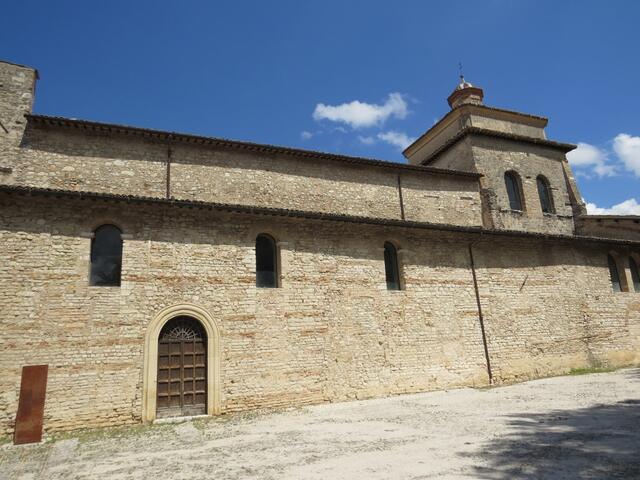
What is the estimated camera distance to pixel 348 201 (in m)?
15.2

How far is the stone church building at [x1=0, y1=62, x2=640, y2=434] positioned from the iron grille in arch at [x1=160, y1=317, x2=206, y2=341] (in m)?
0.03

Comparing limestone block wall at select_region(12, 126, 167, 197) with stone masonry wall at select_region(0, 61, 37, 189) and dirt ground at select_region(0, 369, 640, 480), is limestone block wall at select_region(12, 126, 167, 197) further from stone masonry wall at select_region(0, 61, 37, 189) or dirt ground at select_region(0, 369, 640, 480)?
dirt ground at select_region(0, 369, 640, 480)

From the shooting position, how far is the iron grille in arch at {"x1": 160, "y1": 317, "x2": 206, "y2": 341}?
1000 cm

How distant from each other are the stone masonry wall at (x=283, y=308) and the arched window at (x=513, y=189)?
4.36m

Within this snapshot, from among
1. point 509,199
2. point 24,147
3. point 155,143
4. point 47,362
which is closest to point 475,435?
point 47,362

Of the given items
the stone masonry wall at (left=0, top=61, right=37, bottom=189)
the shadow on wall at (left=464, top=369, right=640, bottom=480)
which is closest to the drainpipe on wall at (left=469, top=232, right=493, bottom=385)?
the shadow on wall at (left=464, top=369, right=640, bottom=480)

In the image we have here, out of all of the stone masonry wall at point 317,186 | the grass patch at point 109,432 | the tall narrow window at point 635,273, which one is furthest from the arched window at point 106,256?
the tall narrow window at point 635,273

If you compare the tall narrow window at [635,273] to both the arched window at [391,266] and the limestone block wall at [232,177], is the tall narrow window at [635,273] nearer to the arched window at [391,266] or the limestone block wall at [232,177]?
the limestone block wall at [232,177]

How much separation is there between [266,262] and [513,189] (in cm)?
1372

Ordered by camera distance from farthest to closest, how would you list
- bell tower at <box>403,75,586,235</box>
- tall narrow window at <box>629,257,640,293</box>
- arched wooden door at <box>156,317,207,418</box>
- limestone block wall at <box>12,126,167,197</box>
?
bell tower at <box>403,75,586,235</box>, tall narrow window at <box>629,257,640,293</box>, limestone block wall at <box>12,126,167,197</box>, arched wooden door at <box>156,317,207,418</box>

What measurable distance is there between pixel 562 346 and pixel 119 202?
48.0 feet

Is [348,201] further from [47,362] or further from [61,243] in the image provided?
[47,362]

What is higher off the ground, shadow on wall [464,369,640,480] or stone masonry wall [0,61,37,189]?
stone masonry wall [0,61,37,189]

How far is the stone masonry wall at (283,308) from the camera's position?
8977mm
